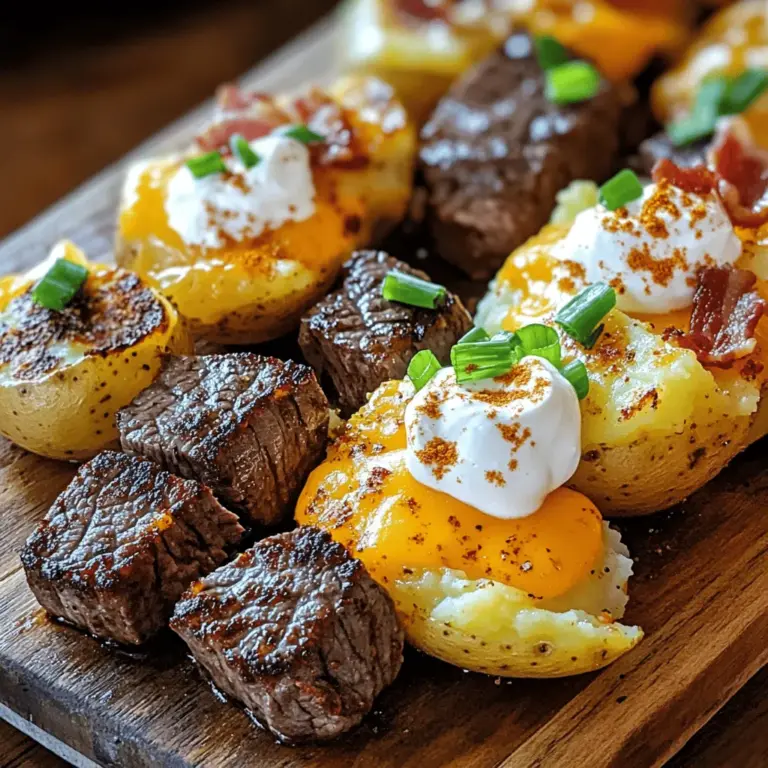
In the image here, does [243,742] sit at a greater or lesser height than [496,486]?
lesser

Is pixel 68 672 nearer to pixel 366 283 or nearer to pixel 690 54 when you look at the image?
pixel 366 283

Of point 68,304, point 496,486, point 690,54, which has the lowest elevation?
point 690,54

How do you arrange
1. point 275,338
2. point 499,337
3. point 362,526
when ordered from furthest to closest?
1. point 275,338
2. point 499,337
3. point 362,526

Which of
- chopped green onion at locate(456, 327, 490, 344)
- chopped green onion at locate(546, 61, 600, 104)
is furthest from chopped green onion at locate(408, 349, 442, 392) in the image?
chopped green onion at locate(546, 61, 600, 104)

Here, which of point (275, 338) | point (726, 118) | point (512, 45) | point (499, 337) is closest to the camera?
point (499, 337)

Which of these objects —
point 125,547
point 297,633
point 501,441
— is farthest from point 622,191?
point 125,547

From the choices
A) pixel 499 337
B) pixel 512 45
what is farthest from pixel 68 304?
pixel 512 45

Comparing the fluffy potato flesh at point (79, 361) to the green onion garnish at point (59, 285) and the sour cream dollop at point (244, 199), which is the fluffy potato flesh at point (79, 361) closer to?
the green onion garnish at point (59, 285)

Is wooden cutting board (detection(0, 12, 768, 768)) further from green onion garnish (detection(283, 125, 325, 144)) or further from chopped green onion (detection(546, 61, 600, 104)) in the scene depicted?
chopped green onion (detection(546, 61, 600, 104))
